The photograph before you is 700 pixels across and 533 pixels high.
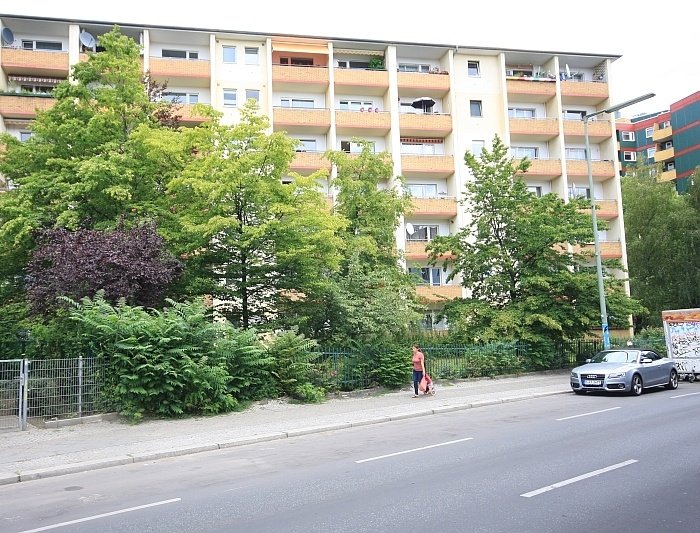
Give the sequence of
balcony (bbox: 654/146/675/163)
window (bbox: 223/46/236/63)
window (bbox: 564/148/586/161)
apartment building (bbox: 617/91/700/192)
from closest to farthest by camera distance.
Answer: window (bbox: 223/46/236/63), window (bbox: 564/148/586/161), apartment building (bbox: 617/91/700/192), balcony (bbox: 654/146/675/163)

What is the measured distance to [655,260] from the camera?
47438 mm

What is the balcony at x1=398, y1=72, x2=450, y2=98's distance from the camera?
40.2 m

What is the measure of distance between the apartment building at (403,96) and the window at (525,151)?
0.08m

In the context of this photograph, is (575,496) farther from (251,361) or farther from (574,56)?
(574,56)

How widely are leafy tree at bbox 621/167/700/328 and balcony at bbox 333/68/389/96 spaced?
79.8ft

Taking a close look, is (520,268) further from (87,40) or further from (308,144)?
(87,40)

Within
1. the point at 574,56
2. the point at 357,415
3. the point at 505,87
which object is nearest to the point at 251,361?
the point at 357,415

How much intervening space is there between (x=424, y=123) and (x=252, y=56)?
1206 centimetres

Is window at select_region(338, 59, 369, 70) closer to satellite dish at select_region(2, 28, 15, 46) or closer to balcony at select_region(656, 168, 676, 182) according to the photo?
satellite dish at select_region(2, 28, 15, 46)

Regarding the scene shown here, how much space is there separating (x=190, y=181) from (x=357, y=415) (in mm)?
8414

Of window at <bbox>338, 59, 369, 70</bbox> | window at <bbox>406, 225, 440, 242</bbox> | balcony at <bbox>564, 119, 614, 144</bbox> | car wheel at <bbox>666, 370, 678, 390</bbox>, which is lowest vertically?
car wheel at <bbox>666, 370, 678, 390</bbox>

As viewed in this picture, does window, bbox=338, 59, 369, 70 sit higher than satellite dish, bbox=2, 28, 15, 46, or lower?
higher

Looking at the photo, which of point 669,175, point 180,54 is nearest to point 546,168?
point 180,54

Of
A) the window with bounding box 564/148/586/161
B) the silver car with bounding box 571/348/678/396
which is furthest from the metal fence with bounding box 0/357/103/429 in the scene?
the window with bounding box 564/148/586/161
